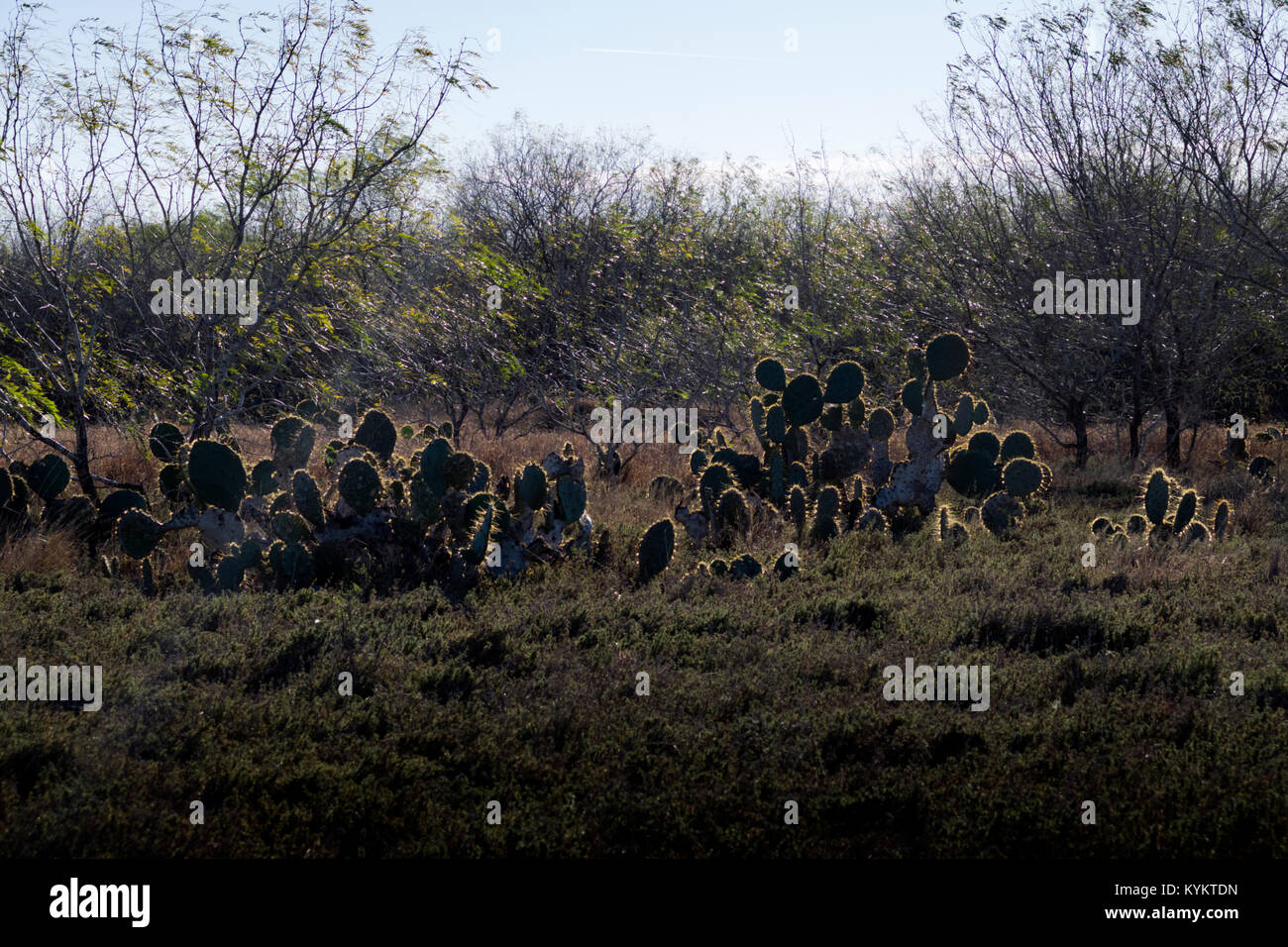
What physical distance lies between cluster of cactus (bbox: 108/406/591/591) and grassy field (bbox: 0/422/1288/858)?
442mm

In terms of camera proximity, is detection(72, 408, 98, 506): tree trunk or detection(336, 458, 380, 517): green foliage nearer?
detection(336, 458, 380, 517): green foliage

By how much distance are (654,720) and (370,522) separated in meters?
3.67

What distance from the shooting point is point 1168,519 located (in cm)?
854

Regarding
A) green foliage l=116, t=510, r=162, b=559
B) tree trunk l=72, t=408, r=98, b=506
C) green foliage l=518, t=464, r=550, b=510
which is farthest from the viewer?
tree trunk l=72, t=408, r=98, b=506

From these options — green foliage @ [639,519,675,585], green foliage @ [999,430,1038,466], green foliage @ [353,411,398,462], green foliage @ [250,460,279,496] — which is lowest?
green foliage @ [639,519,675,585]

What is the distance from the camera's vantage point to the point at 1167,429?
14.1 m

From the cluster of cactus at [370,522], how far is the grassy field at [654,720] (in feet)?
1.45

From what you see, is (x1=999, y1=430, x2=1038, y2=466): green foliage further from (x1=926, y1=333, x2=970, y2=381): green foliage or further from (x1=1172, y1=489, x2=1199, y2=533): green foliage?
(x1=1172, y1=489, x2=1199, y2=533): green foliage

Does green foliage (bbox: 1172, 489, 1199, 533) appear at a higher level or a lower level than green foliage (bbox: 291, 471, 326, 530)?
lower

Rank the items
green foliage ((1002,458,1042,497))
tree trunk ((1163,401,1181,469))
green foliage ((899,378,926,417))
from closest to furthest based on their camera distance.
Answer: green foliage ((1002,458,1042,497)), green foliage ((899,378,926,417)), tree trunk ((1163,401,1181,469))

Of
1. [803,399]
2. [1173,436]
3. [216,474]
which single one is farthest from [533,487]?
[1173,436]

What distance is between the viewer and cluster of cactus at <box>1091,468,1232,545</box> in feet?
27.5

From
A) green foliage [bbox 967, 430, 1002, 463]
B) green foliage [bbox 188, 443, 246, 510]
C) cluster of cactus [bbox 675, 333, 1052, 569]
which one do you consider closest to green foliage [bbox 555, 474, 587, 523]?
cluster of cactus [bbox 675, 333, 1052, 569]
